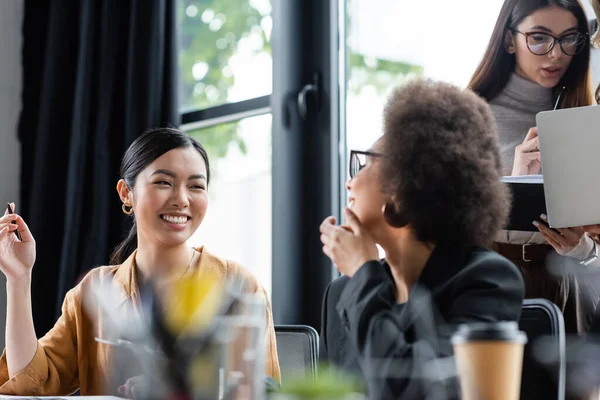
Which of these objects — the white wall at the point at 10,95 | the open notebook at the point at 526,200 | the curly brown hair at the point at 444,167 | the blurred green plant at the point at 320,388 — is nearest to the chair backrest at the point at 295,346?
the open notebook at the point at 526,200

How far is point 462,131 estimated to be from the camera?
1.09 metres

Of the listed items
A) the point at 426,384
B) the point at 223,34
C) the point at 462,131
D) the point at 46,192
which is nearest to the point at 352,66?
the point at 223,34

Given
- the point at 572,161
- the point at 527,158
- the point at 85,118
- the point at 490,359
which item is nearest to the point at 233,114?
the point at 85,118

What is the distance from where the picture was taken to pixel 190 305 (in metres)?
0.71

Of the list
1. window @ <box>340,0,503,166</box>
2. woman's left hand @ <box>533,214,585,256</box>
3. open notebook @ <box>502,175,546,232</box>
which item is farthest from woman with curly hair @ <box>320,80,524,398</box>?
window @ <box>340,0,503,166</box>

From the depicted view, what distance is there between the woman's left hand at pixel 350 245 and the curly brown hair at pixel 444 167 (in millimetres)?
59

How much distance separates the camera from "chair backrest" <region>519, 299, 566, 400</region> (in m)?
A: 1.18

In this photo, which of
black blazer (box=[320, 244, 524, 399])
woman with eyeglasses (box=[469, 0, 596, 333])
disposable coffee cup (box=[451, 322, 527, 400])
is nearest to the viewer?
disposable coffee cup (box=[451, 322, 527, 400])

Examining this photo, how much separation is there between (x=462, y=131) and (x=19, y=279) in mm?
1017

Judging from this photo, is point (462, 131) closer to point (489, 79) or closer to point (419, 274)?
point (419, 274)

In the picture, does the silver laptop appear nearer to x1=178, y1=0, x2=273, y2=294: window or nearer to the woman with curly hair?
the woman with curly hair

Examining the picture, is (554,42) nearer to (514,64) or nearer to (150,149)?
(514,64)

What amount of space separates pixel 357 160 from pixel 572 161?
34 centimetres

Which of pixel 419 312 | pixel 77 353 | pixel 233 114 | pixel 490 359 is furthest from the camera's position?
pixel 233 114
